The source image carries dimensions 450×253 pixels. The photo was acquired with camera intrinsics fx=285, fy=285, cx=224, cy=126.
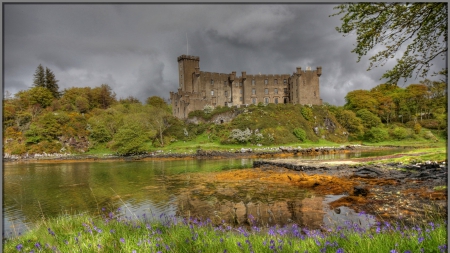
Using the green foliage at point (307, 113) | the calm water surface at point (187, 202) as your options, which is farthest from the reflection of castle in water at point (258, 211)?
the green foliage at point (307, 113)

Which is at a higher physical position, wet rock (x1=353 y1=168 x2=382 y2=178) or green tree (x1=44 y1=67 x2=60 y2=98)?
green tree (x1=44 y1=67 x2=60 y2=98)

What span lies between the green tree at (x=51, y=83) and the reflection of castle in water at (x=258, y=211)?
106m

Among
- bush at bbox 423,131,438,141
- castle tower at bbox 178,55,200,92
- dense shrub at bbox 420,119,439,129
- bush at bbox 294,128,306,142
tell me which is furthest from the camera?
castle tower at bbox 178,55,200,92

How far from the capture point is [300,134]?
6738cm

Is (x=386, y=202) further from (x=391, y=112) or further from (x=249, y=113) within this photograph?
(x=391, y=112)

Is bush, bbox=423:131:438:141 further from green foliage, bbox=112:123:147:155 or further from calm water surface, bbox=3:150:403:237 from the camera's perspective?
green foliage, bbox=112:123:147:155

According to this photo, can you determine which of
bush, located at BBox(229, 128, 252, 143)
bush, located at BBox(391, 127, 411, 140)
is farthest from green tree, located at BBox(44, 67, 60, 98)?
bush, located at BBox(391, 127, 411, 140)

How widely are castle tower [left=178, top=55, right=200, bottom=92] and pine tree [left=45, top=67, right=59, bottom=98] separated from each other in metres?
49.9

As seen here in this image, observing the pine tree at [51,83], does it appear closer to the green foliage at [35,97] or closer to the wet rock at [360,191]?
the green foliage at [35,97]

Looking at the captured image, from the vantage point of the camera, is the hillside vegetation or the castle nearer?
the hillside vegetation

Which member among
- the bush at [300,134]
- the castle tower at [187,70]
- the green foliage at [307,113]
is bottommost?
the bush at [300,134]

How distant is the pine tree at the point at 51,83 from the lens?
102 metres

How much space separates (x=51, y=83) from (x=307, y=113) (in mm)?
89455

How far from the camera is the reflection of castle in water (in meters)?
10.4
